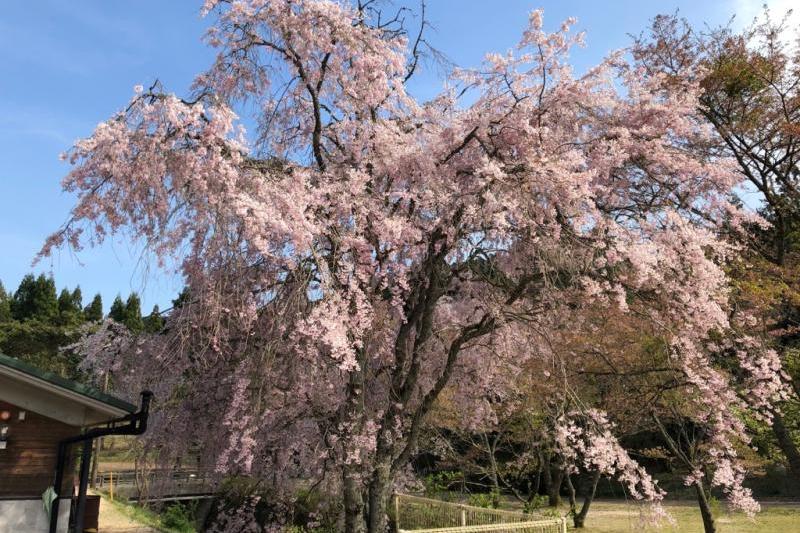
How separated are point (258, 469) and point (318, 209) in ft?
15.1

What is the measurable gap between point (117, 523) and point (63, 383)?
43.0ft

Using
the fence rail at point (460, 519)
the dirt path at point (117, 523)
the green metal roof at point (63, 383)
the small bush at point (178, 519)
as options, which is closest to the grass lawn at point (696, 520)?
the fence rail at point (460, 519)

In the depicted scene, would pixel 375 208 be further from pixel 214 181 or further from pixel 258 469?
pixel 258 469

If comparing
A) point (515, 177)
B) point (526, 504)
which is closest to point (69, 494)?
point (515, 177)

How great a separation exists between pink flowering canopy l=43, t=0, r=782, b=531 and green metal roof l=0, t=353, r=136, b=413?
818mm

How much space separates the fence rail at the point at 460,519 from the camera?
9734 millimetres

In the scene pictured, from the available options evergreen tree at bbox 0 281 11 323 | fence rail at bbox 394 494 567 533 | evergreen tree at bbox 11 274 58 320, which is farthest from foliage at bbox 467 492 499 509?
evergreen tree at bbox 11 274 58 320

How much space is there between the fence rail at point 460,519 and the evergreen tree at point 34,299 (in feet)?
140

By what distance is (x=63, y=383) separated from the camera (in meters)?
6.92

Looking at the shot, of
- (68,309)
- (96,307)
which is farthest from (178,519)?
(96,307)

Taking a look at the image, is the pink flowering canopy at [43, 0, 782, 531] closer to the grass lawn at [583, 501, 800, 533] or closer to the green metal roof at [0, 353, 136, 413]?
the green metal roof at [0, 353, 136, 413]

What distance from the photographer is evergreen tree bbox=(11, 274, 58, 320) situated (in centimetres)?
4809

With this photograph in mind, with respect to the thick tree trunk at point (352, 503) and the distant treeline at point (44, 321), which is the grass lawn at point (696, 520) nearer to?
the thick tree trunk at point (352, 503)

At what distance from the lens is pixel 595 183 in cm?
801
